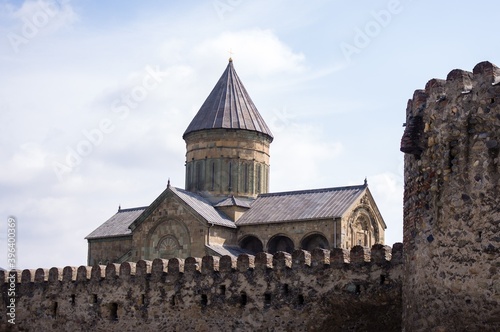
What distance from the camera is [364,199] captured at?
3275cm

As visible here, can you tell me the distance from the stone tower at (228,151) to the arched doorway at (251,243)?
2.62 meters

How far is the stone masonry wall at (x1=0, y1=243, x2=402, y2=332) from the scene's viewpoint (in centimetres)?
1745

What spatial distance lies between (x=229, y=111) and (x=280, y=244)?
21.7ft

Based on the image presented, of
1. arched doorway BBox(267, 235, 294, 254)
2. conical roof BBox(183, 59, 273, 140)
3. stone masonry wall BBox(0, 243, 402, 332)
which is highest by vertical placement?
conical roof BBox(183, 59, 273, 140)

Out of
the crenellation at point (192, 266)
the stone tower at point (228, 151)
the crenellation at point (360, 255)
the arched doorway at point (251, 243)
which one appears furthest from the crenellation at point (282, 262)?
the stone tower at point (228, 151)

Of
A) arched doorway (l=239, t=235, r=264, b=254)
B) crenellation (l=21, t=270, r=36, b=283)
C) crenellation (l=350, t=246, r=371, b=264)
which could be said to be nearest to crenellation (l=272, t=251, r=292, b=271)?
crenellation (l=350, t=246, r=371, b=264)

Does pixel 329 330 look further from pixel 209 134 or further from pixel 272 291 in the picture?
pixel 209 134

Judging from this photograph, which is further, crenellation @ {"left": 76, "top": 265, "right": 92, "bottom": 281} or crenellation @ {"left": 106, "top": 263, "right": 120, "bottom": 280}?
crenellation @ {"left": 76, "top": 265, "right": 92, "bottom": 281}

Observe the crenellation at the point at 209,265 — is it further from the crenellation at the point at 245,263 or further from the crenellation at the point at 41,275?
the crenellation at the point at 41,275

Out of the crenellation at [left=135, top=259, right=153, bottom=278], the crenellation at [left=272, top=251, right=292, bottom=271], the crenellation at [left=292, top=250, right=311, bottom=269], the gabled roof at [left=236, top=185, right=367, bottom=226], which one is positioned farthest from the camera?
the gabled roof at [left=236, top=185, right=367, bottom=226]

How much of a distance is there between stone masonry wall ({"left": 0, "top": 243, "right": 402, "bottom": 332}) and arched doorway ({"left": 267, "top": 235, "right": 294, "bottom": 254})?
10.8m

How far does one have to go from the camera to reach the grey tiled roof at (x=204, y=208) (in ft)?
105

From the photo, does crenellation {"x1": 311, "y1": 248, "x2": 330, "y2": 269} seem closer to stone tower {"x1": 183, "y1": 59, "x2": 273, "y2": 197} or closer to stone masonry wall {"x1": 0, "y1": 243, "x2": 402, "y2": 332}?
stone masonry wall {"x1": 0, "y1": 243, "x2": 402, "y2": 332}

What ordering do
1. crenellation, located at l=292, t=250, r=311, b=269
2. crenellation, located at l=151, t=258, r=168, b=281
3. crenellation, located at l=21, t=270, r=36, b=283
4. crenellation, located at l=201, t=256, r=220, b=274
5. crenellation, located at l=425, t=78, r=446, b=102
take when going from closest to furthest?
1. crenellation, located at l=425, t=78, r=446, b=102
2. crenellation, located at l=292, t=250, r=311, b=269
3. crenellation, located at l=201, t=256, r=220, b=274
4. crenellation, located at l=151, t=258, r=168, b=281
5. crenellation, located at l=21, t=270, r=36, b=283
